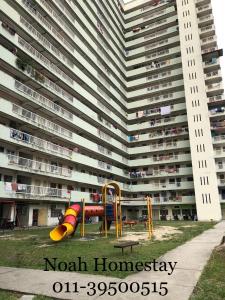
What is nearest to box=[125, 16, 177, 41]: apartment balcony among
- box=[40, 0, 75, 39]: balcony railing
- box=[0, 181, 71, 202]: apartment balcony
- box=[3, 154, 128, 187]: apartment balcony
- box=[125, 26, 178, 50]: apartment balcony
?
box=[125, 26, 178, 50]: apartment balcony

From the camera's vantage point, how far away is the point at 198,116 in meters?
48.7

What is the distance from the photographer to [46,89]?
34125mm

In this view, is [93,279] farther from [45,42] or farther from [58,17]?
[58,17]

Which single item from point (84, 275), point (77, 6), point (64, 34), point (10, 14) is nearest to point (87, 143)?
point (64, 34)

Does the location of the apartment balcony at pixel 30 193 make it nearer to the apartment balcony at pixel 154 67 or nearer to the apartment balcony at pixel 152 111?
the apartment balcony at pixel 152 111

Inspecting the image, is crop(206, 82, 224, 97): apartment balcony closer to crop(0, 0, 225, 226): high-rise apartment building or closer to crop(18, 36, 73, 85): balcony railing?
crop(0, 0, 225, 226): high-rise apartment building

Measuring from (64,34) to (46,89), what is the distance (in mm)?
11750

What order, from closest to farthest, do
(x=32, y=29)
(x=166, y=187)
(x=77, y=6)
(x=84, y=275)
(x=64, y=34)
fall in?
1. (x=84, y=275)
2. (x=32, y=29)
3. (x=64, y=34)
4. (x=77, y=6)
5. (x=166, y=187)

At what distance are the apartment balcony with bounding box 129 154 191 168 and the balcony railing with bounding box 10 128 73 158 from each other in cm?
2114

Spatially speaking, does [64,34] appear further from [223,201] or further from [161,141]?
[223,201]

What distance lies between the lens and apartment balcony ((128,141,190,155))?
51.6m

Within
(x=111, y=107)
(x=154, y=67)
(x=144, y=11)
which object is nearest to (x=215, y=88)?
(x=154, y=67)

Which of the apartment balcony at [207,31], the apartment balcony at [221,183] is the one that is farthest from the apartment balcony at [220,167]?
the apartment balcony at [207,31]

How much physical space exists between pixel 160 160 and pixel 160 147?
8.40 ft
